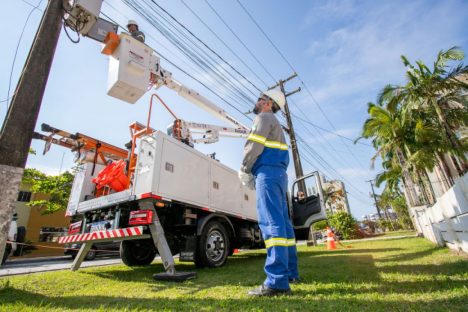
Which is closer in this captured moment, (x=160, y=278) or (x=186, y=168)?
(x=160, y=278)

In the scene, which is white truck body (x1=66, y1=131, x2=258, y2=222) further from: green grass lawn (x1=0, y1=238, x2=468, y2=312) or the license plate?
green grass lawn (x1=0, y1=238, x2=468, y2=312)

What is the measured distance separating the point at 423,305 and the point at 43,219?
28490 mm

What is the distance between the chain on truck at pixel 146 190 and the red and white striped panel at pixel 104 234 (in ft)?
0.05

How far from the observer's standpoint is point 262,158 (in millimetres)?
3076

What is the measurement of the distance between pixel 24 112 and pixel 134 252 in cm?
359

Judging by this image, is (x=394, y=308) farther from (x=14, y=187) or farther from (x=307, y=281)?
(x=14, y=187)

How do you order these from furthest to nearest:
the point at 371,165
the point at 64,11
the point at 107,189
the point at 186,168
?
the point at 371,165, the point at 107,189, the point at 186,168, the point at 64,11

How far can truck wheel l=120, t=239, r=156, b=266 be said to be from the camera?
5503 mm

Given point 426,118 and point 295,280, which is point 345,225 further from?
point 295,280

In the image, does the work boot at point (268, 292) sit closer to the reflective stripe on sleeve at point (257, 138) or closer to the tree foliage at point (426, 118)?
the reflective stripe on sleeve at point (257, 138)

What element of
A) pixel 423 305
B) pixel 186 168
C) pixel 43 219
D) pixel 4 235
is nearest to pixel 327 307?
pixel 423 305

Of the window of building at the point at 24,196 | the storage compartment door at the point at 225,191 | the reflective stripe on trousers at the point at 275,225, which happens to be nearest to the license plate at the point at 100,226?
A: the storage compartment door at the point at 225,191

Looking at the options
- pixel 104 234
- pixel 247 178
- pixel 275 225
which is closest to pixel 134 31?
pixel 104 234

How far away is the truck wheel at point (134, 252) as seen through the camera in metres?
5.50
